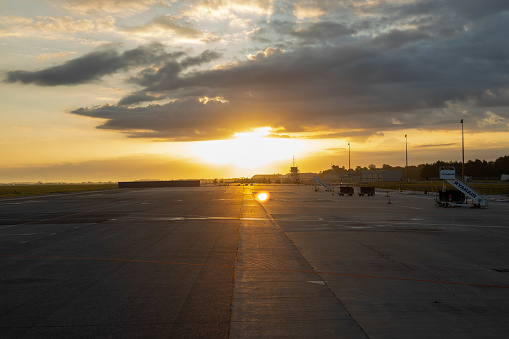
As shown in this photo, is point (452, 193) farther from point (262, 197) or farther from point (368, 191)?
point (262, 197)

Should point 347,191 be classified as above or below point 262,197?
above

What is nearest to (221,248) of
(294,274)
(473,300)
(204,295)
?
(294,274)

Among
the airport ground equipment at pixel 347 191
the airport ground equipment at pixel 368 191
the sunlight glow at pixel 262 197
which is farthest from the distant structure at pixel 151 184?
the airport ground equipment at pixel 368 191

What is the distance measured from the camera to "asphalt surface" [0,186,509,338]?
7.45 m

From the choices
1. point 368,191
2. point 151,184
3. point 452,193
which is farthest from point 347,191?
point 151,184

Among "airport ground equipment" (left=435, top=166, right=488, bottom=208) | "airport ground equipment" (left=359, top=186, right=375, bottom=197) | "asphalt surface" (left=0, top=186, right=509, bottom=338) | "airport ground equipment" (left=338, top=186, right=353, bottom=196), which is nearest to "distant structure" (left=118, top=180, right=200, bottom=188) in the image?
"airport ground equipment" (left=338, top=186, right=353, bottom=196)

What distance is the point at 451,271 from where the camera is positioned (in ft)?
39.6

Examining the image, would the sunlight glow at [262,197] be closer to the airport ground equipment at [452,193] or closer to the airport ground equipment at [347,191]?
the airport ground equipment at [347,191]

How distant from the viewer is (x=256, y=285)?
1035 centimetres

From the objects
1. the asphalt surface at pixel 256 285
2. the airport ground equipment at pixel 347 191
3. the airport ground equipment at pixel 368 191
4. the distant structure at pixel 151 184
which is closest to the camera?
the asphalt surface at pixel 256 285

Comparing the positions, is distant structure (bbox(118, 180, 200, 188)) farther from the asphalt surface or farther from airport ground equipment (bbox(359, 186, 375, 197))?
the asphalt surface

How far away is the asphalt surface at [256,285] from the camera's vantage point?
745 cm

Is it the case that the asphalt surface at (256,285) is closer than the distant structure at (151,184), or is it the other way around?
the asphalt surface at (256,285)

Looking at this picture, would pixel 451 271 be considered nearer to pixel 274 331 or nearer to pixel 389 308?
pixel 389 308
